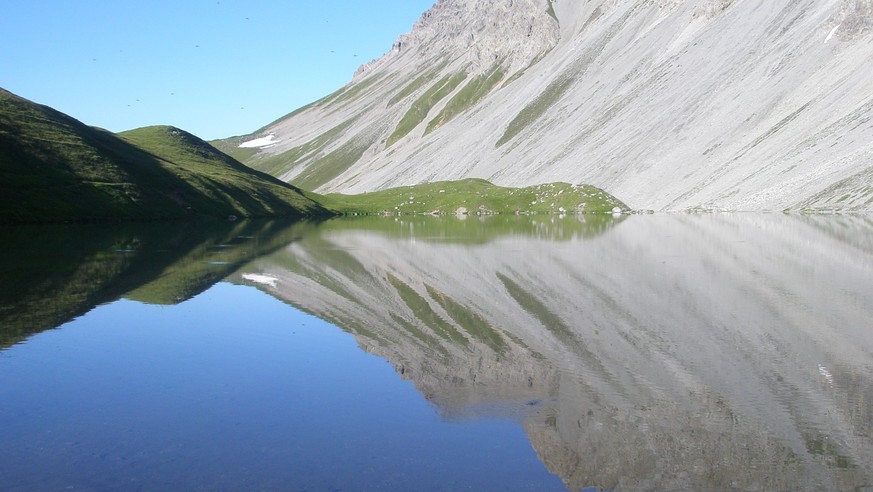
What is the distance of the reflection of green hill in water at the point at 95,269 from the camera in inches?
1024

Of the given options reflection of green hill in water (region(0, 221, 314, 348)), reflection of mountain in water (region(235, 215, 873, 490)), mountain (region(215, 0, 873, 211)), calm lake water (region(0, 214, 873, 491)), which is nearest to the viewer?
calm lake water (region(0, 214, 873, 491))

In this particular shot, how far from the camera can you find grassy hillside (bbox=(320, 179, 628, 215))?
126438 millimetres

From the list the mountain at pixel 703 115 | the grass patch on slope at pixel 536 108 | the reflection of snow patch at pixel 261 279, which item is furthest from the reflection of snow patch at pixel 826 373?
the grass patch on slope at pixel 536 108

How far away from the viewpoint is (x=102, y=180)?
332 ft

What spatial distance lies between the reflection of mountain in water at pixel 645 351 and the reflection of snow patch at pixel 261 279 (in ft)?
2.16

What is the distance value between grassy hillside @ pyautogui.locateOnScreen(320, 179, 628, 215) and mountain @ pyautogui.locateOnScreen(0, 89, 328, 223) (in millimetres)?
15957

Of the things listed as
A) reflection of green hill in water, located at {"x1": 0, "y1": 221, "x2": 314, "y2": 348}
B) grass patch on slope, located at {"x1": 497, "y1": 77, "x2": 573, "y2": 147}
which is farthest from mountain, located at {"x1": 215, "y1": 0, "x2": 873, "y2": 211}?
reflection of green hill in water, located at {"x1": 0, "y1": 221, "x2": 314, "y2": 348}

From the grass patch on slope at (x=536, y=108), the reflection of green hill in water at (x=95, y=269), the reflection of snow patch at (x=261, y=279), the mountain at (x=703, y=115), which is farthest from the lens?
the grass patch on slope at (x=536, y=108)

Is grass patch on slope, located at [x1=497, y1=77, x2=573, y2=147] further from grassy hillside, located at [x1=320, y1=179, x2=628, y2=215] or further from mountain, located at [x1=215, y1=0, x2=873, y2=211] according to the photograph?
grassy hillside, located at [x1=320, y1=179, x2=628, y2=215]

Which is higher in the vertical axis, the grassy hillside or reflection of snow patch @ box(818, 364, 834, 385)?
the grassy hillside

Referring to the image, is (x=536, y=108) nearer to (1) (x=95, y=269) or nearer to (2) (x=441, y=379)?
(1) (x=95, y=269)

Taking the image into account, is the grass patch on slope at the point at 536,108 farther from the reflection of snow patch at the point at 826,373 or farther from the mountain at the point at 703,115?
the reflection of snow patch at the point at 826,373

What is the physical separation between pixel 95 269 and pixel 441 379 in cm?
2790

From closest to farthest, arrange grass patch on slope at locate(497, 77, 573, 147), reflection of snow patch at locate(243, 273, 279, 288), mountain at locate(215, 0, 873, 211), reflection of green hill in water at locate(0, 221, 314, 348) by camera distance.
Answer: reflection of green hill in water at locate(0, 221, 314, 348) < reflection of snow patch at locate(243, 273, 279, 288) < mountain at locate(215, 0, 873, 211) < grass patch on slope at locate(497, 77, 573, 147)
